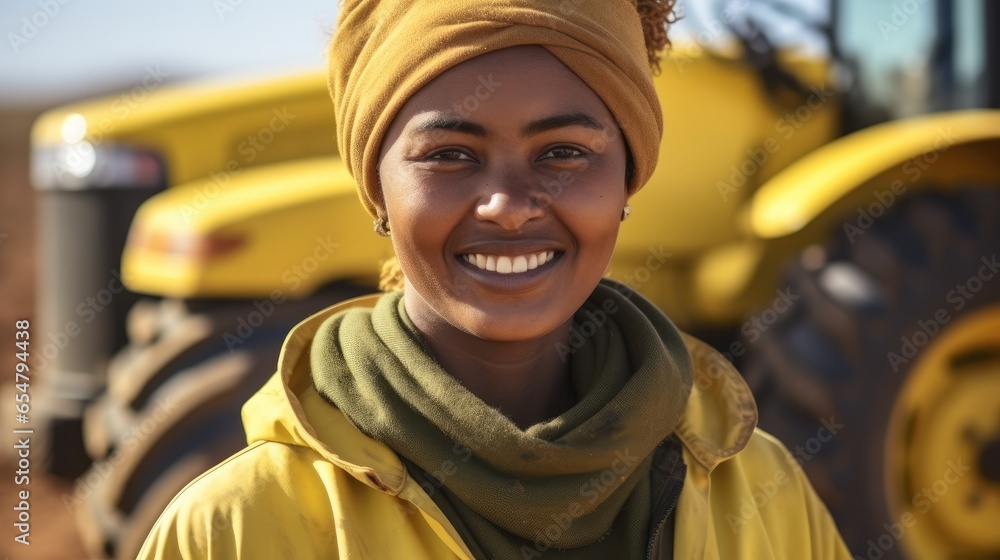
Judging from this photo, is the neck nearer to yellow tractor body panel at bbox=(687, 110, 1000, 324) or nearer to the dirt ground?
yellow tractor body panel at bbox=(687, 110, 1000, 324)

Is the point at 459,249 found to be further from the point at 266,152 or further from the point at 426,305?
the point at 266,152

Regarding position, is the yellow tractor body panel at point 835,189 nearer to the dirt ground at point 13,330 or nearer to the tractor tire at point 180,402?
the tractor tire at point 180,402

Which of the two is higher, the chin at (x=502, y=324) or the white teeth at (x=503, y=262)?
the white teeth at (x=503, y=262)

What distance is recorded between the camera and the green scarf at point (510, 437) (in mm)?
1509

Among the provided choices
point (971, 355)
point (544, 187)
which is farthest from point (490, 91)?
point (971, 355)

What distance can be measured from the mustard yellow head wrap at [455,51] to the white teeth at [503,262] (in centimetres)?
21

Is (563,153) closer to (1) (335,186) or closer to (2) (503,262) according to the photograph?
(2) (503,262)

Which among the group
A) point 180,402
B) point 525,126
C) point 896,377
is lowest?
point 896,377

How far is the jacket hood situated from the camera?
1.46 metres

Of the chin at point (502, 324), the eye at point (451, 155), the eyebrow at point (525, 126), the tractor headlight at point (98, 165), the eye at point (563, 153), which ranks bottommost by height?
the chin at point (502, 324)

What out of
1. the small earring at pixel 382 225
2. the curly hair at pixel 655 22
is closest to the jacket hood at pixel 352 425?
the small earring at pixel 382 225

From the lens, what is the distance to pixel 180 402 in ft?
11.6

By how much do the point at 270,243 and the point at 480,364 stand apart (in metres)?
2.10

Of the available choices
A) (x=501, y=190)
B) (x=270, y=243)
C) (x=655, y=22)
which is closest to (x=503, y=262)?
(x=501, y=190)
